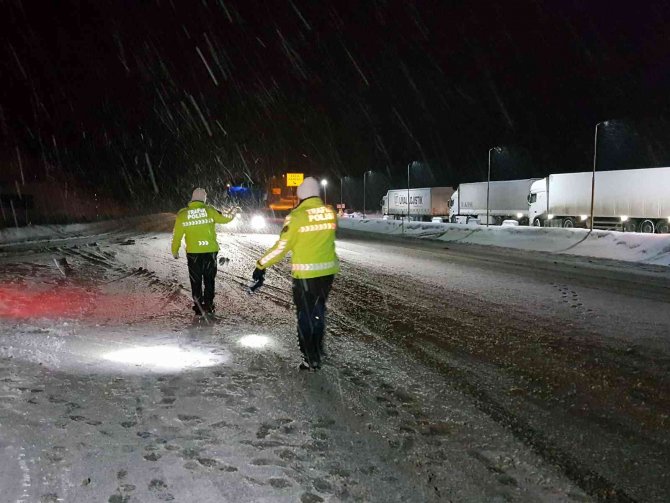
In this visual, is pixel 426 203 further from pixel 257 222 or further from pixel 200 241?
pixel 200 241

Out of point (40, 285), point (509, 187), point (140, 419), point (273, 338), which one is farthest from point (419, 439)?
point (509, 187)

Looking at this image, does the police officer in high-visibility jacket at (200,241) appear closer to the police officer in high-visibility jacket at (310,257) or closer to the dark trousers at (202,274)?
the dark trousers at (202,274)

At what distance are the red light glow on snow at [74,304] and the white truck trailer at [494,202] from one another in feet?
129

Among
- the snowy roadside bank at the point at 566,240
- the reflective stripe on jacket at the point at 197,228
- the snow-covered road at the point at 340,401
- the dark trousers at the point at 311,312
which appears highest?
the reflective stripe on jacket at the point at 197,228

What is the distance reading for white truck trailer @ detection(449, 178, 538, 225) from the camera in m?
46.7

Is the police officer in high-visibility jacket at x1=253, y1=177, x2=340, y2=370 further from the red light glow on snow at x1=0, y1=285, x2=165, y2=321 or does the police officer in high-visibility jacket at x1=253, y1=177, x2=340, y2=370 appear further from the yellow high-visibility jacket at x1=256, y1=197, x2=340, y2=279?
the red light glow on snow at x1=0, y1=285, x2=165, y2=321

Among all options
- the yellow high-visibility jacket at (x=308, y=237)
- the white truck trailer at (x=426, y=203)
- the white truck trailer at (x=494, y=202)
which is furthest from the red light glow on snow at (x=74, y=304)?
the white truck trailer at (x=426, y=203)

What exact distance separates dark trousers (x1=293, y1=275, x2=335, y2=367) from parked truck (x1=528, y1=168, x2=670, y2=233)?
1290 inches

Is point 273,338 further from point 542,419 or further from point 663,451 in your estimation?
point 663,451

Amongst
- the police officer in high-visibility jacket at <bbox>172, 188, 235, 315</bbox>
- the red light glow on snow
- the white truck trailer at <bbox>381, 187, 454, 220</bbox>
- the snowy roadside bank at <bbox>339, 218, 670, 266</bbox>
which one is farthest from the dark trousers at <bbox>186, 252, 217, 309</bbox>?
the white truck trailer at <bbox>381, 187, 454, 220</bbox>

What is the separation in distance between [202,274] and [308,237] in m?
3.58

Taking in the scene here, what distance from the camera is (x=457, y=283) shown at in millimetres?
13203

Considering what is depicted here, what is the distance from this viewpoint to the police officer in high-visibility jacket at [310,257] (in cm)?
636

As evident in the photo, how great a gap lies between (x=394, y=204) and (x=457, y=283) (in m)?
52.5
